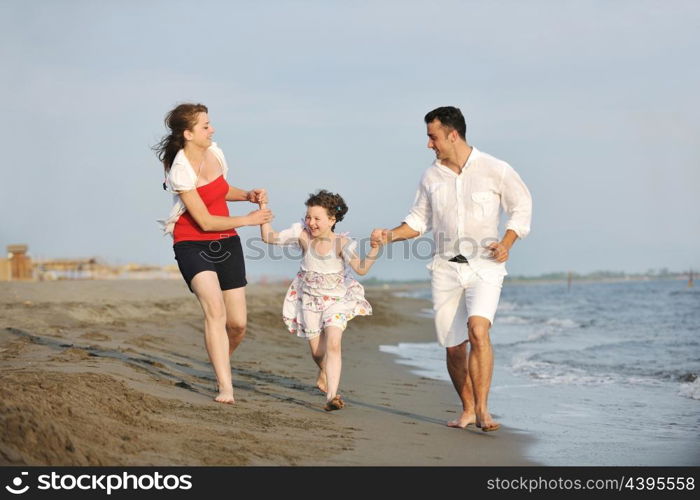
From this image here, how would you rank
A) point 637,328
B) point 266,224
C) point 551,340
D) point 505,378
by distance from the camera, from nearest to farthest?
point 266,224 → point 505,378 → point 551,340 → point 637,328

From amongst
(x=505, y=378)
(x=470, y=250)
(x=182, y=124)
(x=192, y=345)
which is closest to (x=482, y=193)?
(x=470, y=250)

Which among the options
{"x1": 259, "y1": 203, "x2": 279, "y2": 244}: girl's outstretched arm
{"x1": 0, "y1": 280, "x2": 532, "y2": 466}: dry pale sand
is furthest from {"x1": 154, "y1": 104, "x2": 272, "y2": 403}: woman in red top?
{"x1": 0, "y1": 280, "x2": 532, "y2": 466}: dry pale sand

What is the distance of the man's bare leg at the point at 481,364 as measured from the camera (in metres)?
5.70

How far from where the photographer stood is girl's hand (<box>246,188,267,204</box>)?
6.61 metres

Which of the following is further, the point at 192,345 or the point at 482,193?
the point at 192,345

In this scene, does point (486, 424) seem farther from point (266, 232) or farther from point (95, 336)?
point (95, 336)

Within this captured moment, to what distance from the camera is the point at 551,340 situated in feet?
50.3

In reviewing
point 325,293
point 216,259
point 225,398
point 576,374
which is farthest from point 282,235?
point 576,374

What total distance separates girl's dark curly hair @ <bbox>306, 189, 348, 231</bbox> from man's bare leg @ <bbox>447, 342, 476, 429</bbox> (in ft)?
4.68

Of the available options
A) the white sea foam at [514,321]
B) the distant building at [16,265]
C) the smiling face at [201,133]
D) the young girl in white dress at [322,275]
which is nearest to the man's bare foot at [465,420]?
the young girl in white dress at [322,275]

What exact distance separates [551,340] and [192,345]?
24.6ft

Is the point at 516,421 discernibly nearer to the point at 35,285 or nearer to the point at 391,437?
the point at 391,437

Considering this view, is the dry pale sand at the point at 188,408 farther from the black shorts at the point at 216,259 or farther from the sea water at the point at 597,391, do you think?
the black shorts at the point at 216,259

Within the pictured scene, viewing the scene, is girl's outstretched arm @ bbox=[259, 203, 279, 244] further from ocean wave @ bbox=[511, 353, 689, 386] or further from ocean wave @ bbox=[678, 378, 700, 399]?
ocean wave @ bbox=[678, 378, 700, 399]
